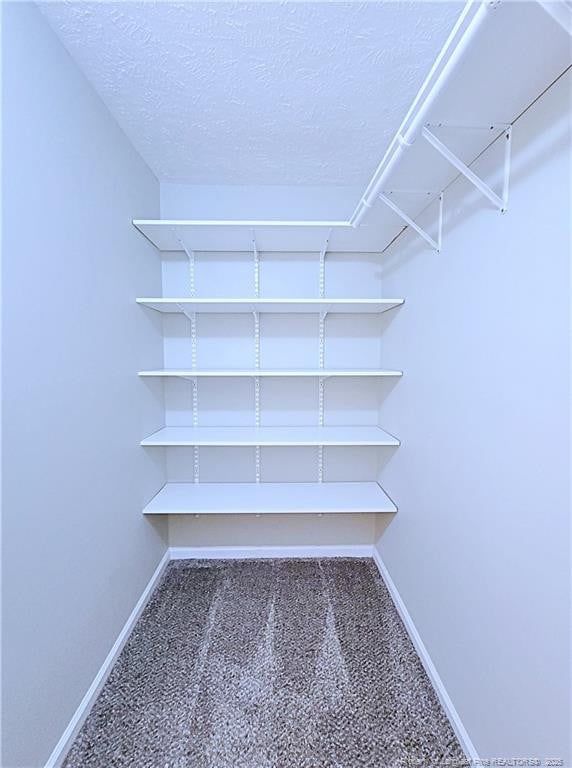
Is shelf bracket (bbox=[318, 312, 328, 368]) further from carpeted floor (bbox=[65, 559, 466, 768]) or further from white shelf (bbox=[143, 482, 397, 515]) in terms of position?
carpeted floor (bbox=[65, 559, 466, 768])

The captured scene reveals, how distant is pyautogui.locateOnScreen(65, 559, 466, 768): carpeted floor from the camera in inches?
43.8

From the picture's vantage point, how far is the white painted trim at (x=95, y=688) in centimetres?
106

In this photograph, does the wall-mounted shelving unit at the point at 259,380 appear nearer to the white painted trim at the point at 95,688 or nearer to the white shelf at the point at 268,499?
the white shelf at the point at 268,499

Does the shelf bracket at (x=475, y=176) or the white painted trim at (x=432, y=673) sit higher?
the shelf bracket at (x=475, y=176)

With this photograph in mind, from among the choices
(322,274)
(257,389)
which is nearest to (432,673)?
(257,389)

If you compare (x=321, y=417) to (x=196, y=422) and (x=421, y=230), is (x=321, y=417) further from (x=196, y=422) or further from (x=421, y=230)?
(x=421, y=230)

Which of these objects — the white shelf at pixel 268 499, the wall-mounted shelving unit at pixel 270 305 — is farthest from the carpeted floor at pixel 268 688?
the wall-mounted shelving unit at pixel 270 305

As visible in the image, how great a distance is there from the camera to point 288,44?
1.05m

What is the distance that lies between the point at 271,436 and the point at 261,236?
103cm

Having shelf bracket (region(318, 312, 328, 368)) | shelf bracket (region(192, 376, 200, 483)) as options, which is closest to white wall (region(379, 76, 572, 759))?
shelf bracket (region(318, 312, 328, 368))

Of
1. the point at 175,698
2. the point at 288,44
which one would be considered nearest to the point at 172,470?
the point at 175,698

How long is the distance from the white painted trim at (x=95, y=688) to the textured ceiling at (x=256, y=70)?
2158 mm

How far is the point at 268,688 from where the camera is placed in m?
1.31

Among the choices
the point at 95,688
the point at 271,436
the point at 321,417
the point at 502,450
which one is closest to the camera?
the point at 502,450
